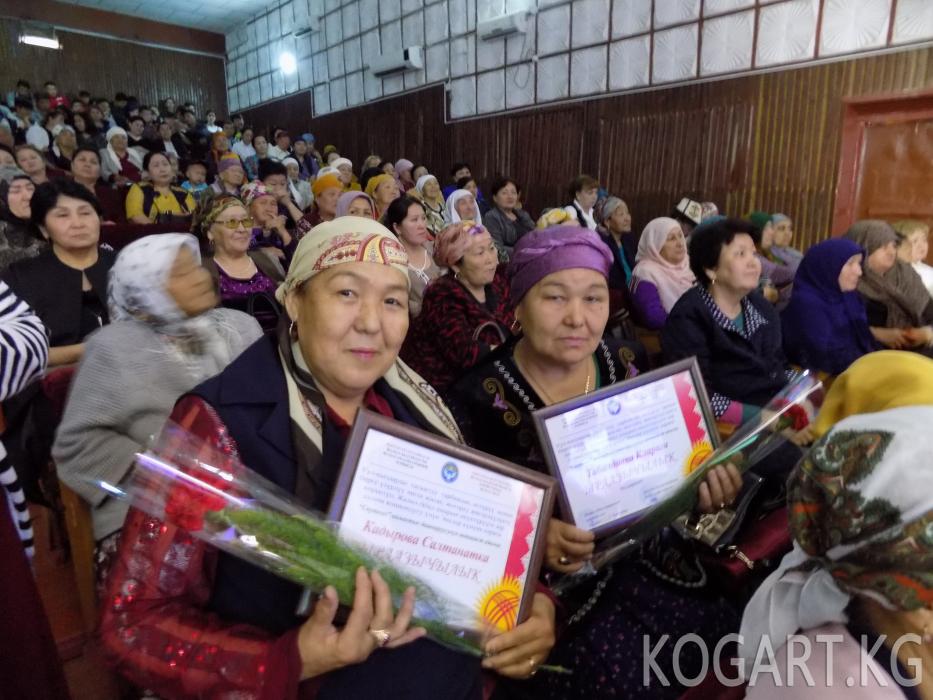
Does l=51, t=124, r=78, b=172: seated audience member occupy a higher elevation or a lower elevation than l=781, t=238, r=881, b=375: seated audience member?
higher

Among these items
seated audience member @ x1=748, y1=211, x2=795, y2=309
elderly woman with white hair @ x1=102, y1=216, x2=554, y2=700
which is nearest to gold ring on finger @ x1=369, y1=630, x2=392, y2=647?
elderly woman with white hair @ x1=102, y1=216, x2=554, y2=700

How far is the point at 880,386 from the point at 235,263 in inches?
118

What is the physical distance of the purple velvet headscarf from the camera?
168cm

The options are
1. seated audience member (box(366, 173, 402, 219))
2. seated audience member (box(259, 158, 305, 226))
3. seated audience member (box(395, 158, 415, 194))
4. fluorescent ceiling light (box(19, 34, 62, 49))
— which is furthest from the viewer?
fluorescent ceiling light (box(19, 34, 62, 49))

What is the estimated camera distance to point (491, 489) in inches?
41.8

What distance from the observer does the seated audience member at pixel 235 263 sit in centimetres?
312

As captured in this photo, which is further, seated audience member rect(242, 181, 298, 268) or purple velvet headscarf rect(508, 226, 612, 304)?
seated audience member rect(242, 181, 298, 268)

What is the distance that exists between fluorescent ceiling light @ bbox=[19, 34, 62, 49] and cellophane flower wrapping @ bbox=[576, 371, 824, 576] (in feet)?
60.7

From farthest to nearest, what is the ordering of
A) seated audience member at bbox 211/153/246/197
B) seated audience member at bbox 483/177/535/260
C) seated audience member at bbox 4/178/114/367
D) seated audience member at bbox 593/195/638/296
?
seated audience member at bbox 211/153/246/197
seated audience member at bbox 483/177/535/260
seated audience member at bbox 593/195/638/296
seated audience member at bbox 4/178/114/367

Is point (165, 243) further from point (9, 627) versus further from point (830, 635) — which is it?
point (830, 635)

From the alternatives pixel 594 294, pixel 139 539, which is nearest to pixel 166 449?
pixel 139 539

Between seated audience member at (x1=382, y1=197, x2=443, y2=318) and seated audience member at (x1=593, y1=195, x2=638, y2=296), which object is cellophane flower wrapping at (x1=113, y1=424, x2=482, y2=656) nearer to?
seated audience member at (x1=382, y1=197, x2=443, y2=318)

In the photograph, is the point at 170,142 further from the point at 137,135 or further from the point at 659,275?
the point at 659,275

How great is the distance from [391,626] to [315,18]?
1474 centimetres
